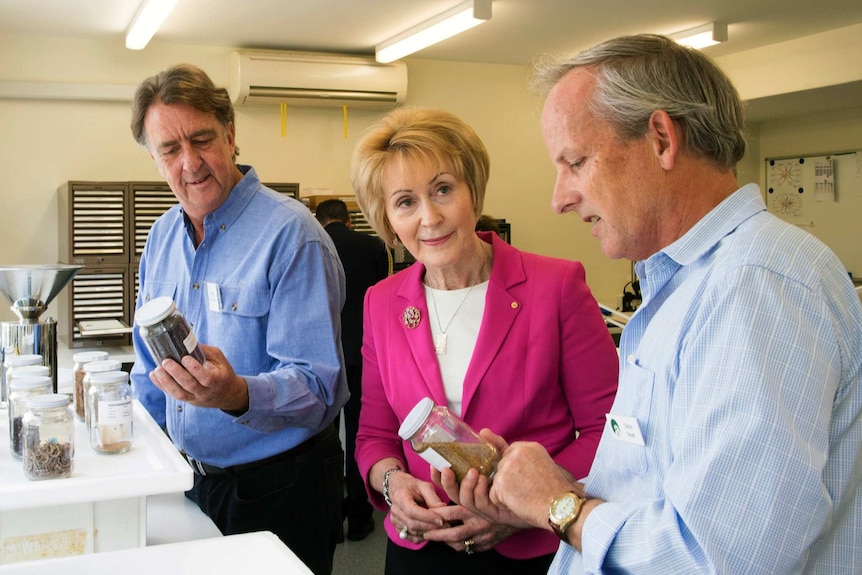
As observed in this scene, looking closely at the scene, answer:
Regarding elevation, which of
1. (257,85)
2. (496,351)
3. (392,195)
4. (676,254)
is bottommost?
(496,351)

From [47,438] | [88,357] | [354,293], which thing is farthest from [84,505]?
[354,293]

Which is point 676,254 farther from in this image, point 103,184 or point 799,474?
point 103,184

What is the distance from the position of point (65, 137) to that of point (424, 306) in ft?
14.2

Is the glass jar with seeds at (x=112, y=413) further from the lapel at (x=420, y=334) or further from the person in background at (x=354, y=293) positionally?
the person in background at (x=354, y=293)

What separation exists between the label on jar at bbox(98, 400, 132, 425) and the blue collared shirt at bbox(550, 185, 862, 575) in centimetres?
97

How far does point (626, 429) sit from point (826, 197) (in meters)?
6.77

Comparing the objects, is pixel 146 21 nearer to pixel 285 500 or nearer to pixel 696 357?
pixel 285 500

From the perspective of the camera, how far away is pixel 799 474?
85 centimetres

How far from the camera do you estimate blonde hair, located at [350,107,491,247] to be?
5.54 feet

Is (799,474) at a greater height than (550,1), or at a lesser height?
lesser

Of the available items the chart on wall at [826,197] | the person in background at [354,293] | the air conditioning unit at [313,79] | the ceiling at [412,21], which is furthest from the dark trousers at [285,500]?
the chart on wall at [826,197]

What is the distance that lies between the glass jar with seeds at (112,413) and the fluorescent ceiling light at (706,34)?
4.67 metres

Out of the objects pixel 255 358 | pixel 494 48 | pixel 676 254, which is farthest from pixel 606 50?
pixel 494 48

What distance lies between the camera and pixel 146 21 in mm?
4441
